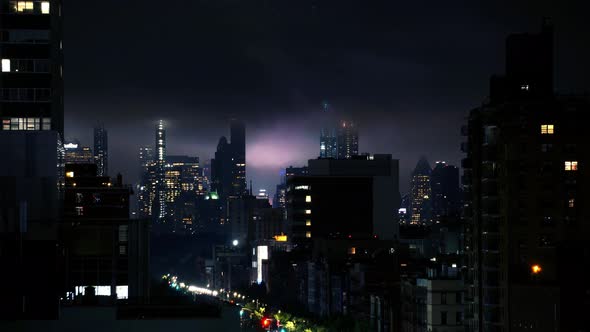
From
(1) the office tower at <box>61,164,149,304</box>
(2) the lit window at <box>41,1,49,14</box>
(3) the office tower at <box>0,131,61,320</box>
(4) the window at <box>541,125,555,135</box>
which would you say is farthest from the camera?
(1) the office tower at <box>61,164,149,304</box>

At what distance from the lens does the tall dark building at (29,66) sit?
2514 inches

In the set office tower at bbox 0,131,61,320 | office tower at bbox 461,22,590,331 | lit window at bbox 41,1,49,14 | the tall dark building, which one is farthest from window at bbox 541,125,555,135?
office tower at bbox 0,131,61,320

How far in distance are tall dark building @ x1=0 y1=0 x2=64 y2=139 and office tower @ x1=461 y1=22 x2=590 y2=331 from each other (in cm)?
3965

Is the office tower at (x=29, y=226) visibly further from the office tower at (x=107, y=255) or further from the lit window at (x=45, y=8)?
the office tower at (x=107, y=255)

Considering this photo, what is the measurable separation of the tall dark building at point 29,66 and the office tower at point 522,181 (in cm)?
3965

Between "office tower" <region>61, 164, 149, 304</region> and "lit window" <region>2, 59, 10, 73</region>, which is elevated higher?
"lit window" <region>2, 59, 10, 73</region>

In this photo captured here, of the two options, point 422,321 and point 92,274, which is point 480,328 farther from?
point 92,274

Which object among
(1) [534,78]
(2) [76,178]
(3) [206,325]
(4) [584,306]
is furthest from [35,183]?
(2) [76,178]

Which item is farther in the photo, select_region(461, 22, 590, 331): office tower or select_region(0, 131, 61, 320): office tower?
select_region(461, 22, 590, 331): office tower

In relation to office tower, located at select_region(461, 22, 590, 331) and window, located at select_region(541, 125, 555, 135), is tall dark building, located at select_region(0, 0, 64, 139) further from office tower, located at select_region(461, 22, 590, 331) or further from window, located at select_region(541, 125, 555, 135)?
window, located at select_region(541, 125, 555, 135)

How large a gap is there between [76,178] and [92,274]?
52.1 m

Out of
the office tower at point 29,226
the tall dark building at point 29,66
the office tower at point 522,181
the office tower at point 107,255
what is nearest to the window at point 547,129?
the office tower at point 522,181

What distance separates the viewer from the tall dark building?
6384cm

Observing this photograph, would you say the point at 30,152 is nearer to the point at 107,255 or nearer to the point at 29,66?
the point at 29,66
